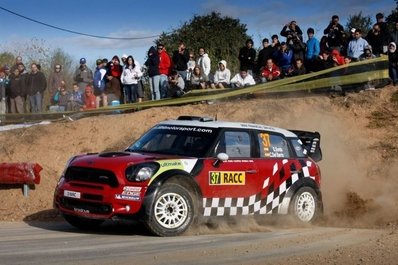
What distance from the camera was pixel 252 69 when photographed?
849 inches

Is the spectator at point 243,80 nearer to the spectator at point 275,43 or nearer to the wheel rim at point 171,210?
the spectator at point 275,43

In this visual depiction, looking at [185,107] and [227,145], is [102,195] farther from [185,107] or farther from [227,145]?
[185,107]

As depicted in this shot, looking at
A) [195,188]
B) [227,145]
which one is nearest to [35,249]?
[195,188]

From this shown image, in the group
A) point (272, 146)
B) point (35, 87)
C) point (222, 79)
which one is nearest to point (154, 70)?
point (222, 79)

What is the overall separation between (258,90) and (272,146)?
8053 millimetres

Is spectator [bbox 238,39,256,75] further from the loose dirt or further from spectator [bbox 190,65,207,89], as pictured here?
the loose dirt

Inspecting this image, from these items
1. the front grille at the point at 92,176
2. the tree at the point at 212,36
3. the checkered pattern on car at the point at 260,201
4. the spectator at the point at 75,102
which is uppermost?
the tree at the point at 212,36

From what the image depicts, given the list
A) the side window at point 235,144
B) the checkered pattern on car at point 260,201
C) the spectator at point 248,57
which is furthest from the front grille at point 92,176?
the spectator at point 248,57

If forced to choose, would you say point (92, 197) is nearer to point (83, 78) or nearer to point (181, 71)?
point (181, 71)

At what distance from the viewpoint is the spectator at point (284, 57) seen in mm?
20312

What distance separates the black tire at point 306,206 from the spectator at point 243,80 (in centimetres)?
862

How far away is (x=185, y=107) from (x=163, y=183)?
981cm

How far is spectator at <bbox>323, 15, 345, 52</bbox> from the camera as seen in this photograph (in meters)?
20.3

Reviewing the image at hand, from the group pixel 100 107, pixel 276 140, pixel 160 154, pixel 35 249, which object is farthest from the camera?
pixel 100 107
